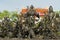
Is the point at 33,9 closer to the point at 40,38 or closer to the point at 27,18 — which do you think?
the point at 27,18

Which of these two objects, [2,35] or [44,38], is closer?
[44,38]

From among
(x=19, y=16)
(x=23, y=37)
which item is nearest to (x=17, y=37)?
(x=23, y=37)

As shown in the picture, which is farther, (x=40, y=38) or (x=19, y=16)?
(x=19, y=16)

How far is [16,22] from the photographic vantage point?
1255cm

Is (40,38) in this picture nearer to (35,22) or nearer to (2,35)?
(35,22)

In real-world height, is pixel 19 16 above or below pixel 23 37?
above

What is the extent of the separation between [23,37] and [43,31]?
105 cm

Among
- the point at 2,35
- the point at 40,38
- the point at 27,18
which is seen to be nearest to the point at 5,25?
the point at 2,35

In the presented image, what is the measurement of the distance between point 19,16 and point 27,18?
1.67ft

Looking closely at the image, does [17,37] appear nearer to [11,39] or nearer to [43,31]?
[11,39]

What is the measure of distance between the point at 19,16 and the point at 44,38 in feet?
5.76

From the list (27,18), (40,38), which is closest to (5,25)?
(27,18)

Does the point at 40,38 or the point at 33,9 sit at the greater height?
the point at 33,9

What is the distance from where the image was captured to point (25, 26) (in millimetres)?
12297
